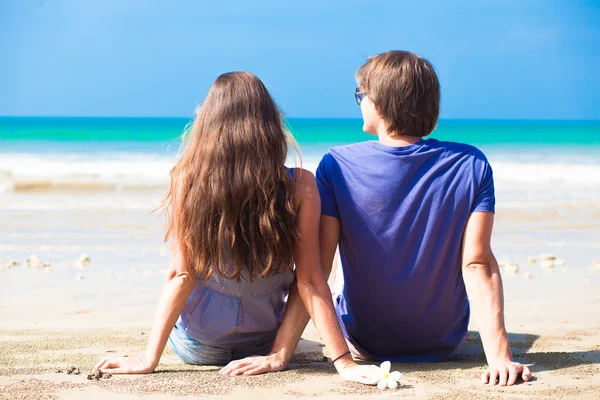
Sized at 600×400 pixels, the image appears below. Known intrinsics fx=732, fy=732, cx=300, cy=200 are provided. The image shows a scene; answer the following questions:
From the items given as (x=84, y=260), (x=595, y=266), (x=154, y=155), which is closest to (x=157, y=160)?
(x=154, y=155)

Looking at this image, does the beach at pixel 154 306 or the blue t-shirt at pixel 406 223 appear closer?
the beach at pixel 154 306

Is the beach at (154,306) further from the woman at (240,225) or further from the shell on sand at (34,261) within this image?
the woman at (240,225)

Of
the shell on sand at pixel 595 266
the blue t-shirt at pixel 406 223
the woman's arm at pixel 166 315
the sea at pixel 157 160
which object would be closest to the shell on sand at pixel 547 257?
the shell on sand at pixel 595 266

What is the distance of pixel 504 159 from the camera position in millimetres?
25234

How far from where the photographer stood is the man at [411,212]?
3.08 metres

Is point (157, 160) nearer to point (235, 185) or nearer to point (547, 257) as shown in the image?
point (547, 257)

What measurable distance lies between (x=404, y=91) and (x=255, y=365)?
1307mm

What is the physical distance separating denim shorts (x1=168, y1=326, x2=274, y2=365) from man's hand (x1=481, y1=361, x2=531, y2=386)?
0.98 m

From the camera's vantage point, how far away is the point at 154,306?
16.5 feet

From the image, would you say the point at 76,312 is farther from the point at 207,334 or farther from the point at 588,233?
the point at 588,233

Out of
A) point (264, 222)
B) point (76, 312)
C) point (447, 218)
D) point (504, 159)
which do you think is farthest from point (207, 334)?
point (504, 159)

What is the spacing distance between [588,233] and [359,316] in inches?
247

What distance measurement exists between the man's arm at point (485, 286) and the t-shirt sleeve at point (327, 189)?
582mm

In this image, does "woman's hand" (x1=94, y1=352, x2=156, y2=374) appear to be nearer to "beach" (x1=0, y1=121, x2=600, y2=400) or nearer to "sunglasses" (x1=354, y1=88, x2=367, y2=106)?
"beach" (x1=0, y1=121, x2=600, y2=400)
